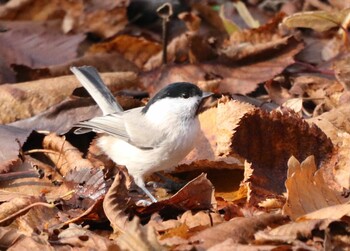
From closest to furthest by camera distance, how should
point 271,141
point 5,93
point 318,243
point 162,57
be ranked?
point 318,243
point 271,141
point 5,93
point 162,57

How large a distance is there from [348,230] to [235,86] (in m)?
1.90

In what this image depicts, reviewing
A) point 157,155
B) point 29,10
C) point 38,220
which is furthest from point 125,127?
point 29,10

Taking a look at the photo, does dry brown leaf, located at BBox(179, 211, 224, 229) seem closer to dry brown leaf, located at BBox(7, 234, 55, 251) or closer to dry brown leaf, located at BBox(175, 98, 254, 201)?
dry brown leaf, located at BBox(175, 98, 254, 201)

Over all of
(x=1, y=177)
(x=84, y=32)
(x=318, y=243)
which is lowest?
(x=84, y=32)

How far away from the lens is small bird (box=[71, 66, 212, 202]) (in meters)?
3.53

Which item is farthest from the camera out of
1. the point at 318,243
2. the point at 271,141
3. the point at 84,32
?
the point at 84,32

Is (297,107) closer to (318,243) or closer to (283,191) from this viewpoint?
(283,191)

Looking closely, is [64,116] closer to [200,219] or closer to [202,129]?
[202,129]

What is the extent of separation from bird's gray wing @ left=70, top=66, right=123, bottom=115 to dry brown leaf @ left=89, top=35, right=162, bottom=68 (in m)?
0.83

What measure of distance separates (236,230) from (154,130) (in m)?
1.14

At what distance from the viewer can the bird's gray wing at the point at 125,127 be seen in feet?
12.0

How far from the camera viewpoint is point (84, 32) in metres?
5.36

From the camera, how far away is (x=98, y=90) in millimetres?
3986

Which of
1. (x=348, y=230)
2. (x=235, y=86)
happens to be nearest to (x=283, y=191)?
(x=348, y=230)
